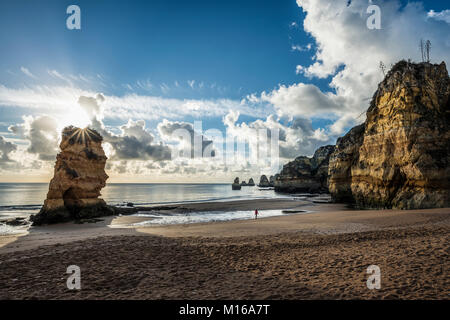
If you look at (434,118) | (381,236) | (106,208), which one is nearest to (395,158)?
(434,118)

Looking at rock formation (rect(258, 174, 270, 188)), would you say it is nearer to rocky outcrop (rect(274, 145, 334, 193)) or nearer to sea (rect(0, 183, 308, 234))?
rocky outcrop (rect(274, 145, 334, 193))

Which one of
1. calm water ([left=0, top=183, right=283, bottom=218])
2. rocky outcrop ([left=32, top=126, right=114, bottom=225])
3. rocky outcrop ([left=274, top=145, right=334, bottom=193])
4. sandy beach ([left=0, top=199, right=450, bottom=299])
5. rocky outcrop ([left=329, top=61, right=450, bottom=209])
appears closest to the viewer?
sandy beach ([left=0, top=199, right=450, bottom=299])

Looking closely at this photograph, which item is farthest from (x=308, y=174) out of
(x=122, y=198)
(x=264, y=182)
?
(x=264, y=182)

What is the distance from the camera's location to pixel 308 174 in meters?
83.1

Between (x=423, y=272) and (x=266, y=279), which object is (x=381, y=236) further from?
(x=266, y=279)

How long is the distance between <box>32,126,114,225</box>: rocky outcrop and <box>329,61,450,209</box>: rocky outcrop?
116ft

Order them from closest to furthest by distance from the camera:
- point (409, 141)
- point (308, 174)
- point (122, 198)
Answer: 1. point (409, 141)
2. point (122, 198)
3. point (308, 174)

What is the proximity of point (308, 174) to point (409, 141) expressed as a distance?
6209 centimetres

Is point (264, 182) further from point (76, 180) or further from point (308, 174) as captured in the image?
point (76, 180)

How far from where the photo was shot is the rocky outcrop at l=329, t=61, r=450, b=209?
21634 millimetres

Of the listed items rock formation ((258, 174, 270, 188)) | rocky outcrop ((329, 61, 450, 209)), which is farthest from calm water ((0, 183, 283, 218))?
rock formation ((258, 174, 270, 188))
